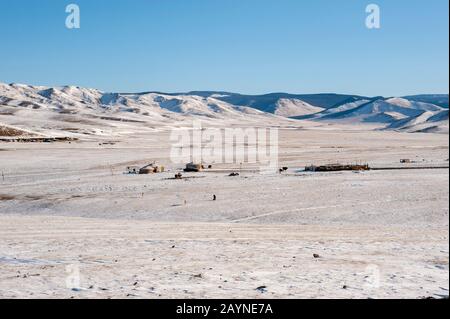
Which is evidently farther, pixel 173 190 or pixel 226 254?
pixel 173 190

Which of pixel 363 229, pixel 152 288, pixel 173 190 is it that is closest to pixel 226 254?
pixel 152 288

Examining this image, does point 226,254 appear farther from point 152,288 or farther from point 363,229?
point 363,229

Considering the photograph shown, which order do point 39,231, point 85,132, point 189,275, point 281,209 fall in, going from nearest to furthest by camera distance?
point 189,275 < point 39,231 < point 281,209 < point 85,132

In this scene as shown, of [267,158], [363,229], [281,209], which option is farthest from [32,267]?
[267,158]

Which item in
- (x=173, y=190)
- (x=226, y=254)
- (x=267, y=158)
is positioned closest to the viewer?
(x=226, y=254)

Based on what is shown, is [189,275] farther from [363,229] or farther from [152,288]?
[363,229]

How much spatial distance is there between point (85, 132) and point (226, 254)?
8729 centimetres

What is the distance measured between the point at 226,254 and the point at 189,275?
2.51 meters

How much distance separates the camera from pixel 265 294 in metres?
12.2

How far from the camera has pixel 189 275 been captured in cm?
1402

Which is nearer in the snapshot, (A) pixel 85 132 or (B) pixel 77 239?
(B) pixel 77 239

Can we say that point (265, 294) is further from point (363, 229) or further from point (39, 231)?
point (39, 231)
